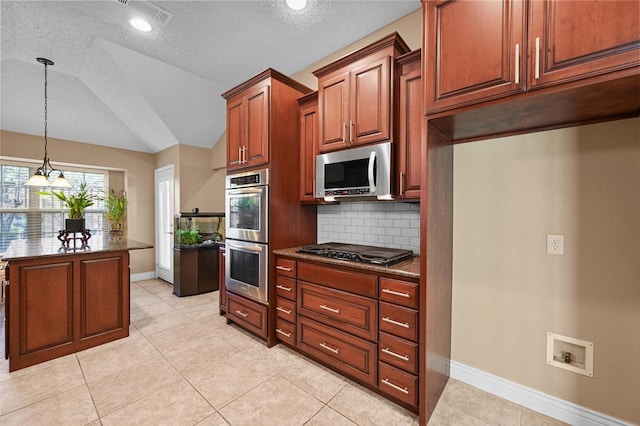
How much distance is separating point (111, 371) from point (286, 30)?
3.51 metres

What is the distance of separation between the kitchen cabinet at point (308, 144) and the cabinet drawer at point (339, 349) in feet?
4.01

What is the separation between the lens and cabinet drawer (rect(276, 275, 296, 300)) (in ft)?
8.05

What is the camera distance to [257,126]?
2740mm

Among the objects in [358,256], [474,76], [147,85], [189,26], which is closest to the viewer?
[474,76]

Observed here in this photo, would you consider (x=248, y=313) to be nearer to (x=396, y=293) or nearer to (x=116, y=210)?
(x=396, y=293)

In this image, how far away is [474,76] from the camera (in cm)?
146

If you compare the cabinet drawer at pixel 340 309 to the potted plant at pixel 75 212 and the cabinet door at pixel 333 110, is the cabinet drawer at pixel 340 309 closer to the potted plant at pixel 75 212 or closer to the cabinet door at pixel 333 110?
the cabinet door at pixel 333 110

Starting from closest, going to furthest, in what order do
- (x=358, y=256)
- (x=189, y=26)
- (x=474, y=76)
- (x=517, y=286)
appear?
(x=474, y=76) < (x=517, y=286) < (x=358, y=256) < (x=189, y=26)

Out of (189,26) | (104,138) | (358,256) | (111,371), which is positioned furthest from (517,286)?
(104,138)

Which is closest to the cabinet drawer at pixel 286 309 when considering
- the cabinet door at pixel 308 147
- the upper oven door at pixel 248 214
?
the upper oven door at pixel 248 214

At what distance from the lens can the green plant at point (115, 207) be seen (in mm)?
4867

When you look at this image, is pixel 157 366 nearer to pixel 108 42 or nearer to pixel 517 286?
pixel 517 286

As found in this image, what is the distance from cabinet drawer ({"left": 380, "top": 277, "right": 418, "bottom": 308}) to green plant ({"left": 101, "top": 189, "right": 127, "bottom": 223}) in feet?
16.8

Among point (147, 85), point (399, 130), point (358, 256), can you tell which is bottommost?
point (358, 256)
